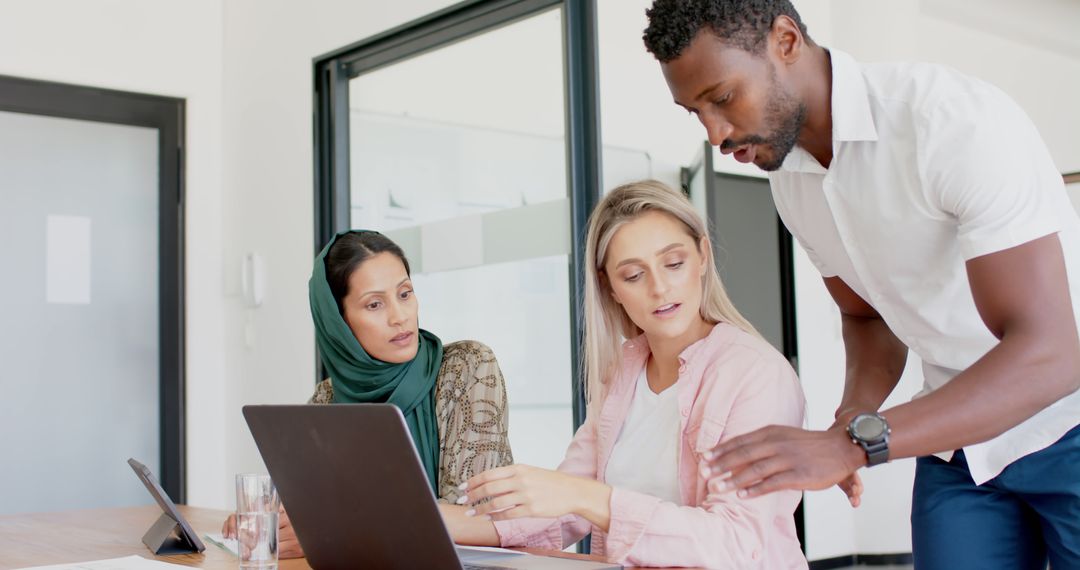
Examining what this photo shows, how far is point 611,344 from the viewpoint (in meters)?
1.86

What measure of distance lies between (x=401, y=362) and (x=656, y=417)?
71 centimetres

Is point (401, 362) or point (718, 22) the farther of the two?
point (401, 362)

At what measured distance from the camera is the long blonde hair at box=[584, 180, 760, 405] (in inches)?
70.4

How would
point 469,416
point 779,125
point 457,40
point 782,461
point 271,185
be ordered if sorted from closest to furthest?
point 782,461 → point 779,125 → point 469,416 → point 457,40 → point 271,185

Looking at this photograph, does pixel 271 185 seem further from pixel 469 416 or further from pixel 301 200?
pixel 469 416

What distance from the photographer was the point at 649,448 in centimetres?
169

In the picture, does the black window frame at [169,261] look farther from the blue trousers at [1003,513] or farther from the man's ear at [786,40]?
the man's ear at [786,40]

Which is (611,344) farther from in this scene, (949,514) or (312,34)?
(312,34)

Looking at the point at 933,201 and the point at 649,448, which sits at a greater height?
the point at 933,201

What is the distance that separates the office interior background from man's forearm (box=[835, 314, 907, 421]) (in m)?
1.73

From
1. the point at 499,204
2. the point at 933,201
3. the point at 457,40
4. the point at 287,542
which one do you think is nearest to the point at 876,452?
the point at 933,201

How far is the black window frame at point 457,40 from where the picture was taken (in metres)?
3.26

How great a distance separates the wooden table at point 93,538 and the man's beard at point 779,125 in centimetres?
53

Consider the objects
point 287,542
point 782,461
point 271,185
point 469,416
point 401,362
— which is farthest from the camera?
point 271,185
